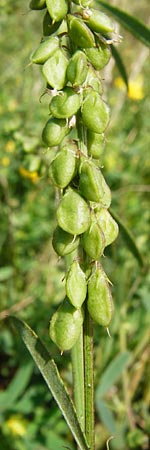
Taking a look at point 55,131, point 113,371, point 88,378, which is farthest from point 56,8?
point 113,371

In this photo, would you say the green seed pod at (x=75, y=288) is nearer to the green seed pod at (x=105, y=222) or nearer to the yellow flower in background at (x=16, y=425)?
the green seed pod at (x=105, y=222)

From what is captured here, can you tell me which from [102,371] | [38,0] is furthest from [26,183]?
[38,0]

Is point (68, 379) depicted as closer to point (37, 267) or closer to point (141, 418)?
point (141, 418)

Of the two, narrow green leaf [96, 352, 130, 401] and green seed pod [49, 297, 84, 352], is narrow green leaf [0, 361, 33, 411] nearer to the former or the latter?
narrow green leaf [96, 352, 130, 401]

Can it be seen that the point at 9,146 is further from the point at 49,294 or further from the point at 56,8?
the point at 56,8

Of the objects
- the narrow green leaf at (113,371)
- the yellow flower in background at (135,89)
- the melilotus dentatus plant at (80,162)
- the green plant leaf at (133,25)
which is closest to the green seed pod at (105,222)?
the melilotus dentatus plant at (80,162)
